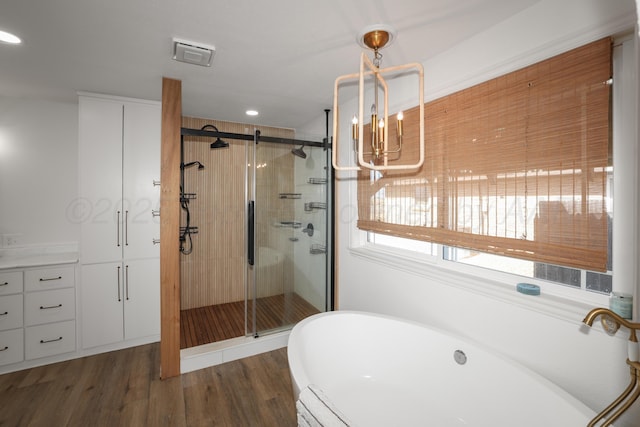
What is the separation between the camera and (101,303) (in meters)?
2.70

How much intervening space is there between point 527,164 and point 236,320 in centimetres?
306

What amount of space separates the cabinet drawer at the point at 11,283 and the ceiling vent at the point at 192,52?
230 cm

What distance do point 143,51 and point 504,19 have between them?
7.24ft

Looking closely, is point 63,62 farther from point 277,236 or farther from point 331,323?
point 331,323

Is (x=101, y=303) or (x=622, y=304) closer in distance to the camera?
(x=622, y=304)

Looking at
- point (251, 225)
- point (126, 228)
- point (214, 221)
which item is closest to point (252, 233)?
point (251, 225)

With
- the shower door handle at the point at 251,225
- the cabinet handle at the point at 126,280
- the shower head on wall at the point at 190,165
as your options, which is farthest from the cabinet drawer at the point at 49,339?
the shower head on wall at the point at 190,165

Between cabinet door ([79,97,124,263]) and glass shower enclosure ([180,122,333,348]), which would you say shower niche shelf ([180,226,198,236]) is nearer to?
glass shower enclosure ([180,122,333,348])

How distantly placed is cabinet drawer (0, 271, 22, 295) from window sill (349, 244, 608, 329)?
304 centimetres

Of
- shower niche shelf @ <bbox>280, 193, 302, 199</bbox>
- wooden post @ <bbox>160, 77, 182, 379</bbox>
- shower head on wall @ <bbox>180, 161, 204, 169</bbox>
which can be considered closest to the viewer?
wooden post @ <bbox>160, 77, 182, 379</bbox>

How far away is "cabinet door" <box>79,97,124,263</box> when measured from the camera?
104 inches

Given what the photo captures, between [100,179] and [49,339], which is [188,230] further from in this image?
[49,339]

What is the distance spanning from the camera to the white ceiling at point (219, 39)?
4.76 feet

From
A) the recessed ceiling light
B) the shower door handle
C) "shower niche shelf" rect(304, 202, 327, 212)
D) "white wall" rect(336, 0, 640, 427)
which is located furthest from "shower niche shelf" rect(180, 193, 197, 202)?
"white wall" rect(336, 0, 640, 427)
